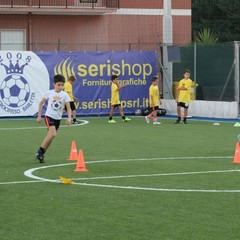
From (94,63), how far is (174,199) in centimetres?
2361

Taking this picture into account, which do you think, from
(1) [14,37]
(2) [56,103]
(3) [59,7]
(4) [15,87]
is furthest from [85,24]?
(2) [56,103]

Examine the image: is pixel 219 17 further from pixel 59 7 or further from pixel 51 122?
pixel 51 122

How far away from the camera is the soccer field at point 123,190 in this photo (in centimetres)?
1010

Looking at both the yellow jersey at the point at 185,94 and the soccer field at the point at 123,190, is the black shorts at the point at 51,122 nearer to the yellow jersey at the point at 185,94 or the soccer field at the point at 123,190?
the soccer field at the point at 123,190

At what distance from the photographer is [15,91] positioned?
3369 centimetres

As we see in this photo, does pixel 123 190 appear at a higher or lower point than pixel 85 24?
lower

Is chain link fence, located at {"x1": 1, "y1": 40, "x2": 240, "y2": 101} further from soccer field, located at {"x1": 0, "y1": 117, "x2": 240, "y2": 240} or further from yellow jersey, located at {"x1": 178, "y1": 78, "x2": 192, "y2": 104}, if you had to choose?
soccer field, located at {"x1": 0, "y1": 117, "x2": 240, "y2": 240}

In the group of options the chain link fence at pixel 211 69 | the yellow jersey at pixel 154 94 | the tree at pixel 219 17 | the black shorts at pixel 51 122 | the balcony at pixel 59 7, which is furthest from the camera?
the tree at pixel 219 17

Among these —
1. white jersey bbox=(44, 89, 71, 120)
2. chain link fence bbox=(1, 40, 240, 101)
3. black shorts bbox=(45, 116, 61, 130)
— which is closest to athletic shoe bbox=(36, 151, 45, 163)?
black shorts bbox=(45, 116, 61, 130)

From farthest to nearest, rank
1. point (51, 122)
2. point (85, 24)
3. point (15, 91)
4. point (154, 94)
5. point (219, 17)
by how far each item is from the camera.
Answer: point (219, 17), point (85, 24), point (15, 91), point (154, 94), point (51, 122)

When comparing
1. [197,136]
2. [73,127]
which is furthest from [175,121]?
[197,136]

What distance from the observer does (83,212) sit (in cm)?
1124

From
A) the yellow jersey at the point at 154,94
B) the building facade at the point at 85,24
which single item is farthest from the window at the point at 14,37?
the yellow jersey at the point at 154,94

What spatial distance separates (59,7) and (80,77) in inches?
432
